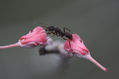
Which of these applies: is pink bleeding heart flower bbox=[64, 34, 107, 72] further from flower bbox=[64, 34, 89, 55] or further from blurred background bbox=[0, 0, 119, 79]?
blurred background bbox=[0, 0, 119, 79]

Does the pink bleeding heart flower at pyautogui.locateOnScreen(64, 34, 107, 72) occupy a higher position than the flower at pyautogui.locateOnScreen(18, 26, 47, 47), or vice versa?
the flower at pyautogui.locateOnScreen(18, 26, 47, 47)

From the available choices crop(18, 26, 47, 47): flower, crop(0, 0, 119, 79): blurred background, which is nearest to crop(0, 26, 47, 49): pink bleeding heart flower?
crop(18, 26, 47, 47): flower

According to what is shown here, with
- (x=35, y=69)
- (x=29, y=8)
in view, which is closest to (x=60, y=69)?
(x=35, y=69)

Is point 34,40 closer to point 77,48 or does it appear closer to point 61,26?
point 77,48

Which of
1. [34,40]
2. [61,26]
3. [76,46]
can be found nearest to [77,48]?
[76,46]

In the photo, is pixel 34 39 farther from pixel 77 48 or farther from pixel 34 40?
pixel 77 48

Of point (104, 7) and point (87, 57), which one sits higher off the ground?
point (104, 7)

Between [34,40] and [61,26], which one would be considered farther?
[61,26]

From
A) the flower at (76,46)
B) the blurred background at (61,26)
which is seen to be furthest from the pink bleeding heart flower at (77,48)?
the blurred background at (61,26)

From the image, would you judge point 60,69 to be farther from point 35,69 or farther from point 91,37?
point 91,37
